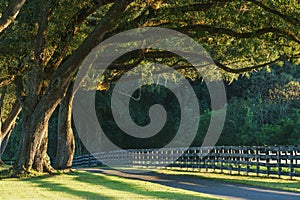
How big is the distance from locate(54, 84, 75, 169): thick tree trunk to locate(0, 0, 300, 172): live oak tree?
2.69 meters

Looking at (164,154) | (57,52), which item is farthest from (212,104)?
(57,52)

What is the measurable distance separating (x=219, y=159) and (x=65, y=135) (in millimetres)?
7944

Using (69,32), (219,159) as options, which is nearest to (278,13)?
(69,32)

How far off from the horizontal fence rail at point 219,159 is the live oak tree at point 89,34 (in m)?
3.83

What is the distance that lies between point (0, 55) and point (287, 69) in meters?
40.4

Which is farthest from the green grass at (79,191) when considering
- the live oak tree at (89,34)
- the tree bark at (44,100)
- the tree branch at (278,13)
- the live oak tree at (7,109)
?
the live oak tree at (7,109)

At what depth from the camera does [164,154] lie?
3941 centimetres

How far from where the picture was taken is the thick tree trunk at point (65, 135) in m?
29.0

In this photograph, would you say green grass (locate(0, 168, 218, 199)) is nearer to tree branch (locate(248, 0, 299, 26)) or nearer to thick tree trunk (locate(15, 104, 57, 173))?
thick tree trunk (locate(15, 104, 57, 173))

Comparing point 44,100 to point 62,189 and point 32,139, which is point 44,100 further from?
point 62,189

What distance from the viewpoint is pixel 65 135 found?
29.2m

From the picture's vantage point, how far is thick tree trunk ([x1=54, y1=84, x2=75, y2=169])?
29031 millimetres

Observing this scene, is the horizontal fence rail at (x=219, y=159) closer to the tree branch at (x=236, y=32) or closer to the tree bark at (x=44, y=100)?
the tree branch at (x=236, y=32)

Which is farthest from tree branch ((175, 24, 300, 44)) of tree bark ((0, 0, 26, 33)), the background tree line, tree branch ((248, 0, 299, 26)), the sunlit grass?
the background tree line
